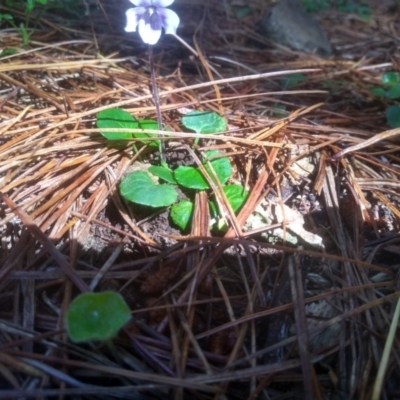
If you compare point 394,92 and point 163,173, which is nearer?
point 163,173

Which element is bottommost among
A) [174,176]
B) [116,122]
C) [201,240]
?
[201,240]

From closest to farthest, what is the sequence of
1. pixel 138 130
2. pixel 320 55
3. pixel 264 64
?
pixel 138 130 < pixel 264 64 < pixel 320 55

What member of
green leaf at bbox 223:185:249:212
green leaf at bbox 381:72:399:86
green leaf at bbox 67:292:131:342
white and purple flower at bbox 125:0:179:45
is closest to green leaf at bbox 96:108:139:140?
white and purple flower at bbox 125:0:179:45

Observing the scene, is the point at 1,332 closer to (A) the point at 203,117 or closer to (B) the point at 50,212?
(B) the point at 50,212

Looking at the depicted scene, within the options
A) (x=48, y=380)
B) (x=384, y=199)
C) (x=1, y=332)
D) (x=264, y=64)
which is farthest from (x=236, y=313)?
(x=264, y=64)

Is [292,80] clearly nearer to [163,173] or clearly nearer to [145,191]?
[163,173]

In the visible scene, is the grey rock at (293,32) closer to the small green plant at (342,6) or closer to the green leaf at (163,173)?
the small green plant at (342,6)

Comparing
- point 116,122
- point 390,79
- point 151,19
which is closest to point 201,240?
point 116,122
